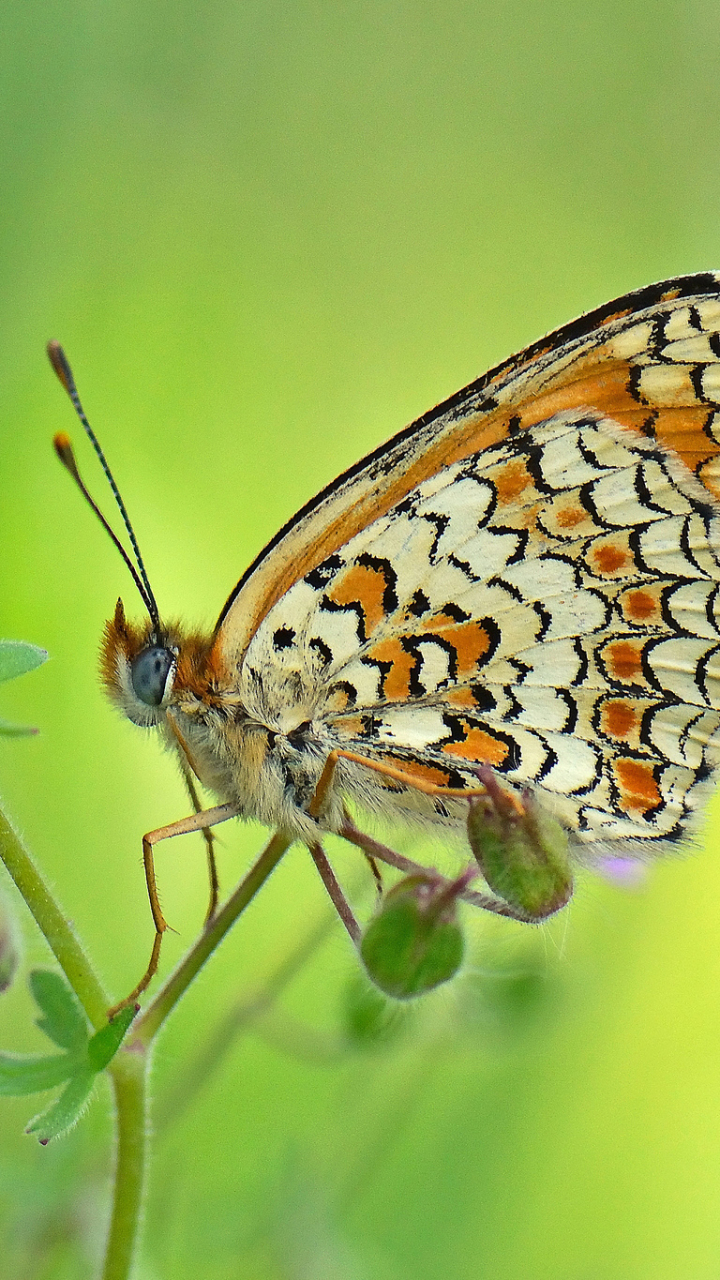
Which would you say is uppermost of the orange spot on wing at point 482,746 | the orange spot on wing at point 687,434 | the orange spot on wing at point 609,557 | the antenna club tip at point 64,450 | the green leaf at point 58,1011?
the orange spot on wing at point 687,434

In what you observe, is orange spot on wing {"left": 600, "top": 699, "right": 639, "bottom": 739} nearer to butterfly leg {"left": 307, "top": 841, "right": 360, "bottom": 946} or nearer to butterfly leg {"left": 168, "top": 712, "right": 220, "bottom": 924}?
butterfly leg {"left": 307, "top": 841, "right": 360, "bottom": 946}

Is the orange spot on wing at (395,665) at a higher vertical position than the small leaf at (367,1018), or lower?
higher

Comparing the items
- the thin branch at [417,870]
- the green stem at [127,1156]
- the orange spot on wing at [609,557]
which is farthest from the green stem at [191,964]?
the orange spot on wing at [609,557]

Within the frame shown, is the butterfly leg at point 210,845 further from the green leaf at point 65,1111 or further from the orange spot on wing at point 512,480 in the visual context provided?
the orange spot on wing at point 512,480

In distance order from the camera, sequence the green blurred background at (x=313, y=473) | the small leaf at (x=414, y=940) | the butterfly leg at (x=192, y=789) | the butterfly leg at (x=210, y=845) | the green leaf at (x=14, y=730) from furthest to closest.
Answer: the green blurred background at (x=313, y=473) < the butterfly leg at (x=210, y=845) < the butterfly leg at (x=192, y=789) < the small leaf at (x=414, y=940) < the green leaf at (x=14, y=730)

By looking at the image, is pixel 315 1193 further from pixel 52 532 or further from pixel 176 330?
pixel 176 330

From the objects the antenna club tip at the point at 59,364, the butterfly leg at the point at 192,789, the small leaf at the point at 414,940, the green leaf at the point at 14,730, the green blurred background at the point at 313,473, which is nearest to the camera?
the green leaf at the point at 14,730

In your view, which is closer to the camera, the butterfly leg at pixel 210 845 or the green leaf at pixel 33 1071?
the green leaf at pixel 33 1071

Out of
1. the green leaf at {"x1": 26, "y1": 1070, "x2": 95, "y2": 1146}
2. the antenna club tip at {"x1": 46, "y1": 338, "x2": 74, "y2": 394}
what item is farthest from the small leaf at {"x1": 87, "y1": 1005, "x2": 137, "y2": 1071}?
the antenna club tip at {"x1": 46, "y1": 338, "x2": 74, "y2": 394}
